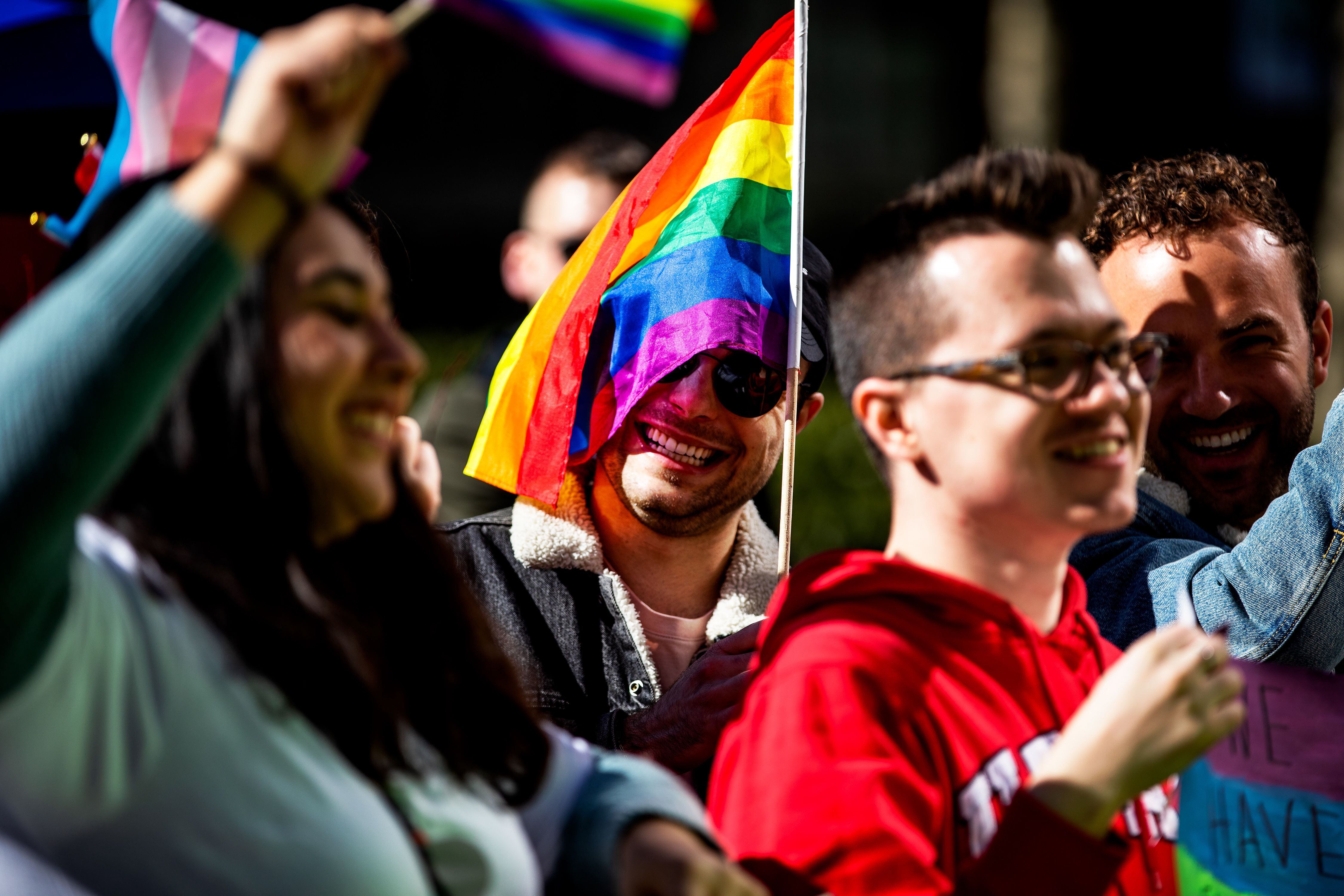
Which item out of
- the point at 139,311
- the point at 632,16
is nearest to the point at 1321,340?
the point at 632,16

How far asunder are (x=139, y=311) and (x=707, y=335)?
1696mm

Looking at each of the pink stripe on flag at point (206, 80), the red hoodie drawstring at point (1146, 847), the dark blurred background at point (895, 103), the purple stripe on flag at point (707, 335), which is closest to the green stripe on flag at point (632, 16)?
the pink stripe on flag at point (206, 80)

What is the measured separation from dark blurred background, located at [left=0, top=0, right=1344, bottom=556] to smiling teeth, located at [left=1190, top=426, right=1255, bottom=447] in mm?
6443

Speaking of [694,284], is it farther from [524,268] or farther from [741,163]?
[524,268]

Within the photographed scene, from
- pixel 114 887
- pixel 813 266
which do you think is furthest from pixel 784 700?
pixel 813 266

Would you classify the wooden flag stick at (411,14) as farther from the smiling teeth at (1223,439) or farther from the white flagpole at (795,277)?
the smiling teeth at (1223,439)

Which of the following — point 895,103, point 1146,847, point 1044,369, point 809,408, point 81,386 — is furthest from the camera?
point 895,103

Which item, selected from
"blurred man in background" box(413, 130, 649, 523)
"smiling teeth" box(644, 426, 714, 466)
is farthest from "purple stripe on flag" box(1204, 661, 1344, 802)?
"blurred man in background" box(413, 130, 649, 523)

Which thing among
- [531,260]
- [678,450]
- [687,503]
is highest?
[531,260]

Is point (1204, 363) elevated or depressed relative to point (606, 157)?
depressed

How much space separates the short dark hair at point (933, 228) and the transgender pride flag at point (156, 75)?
3.31ft

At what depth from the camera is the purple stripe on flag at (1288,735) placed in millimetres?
2299

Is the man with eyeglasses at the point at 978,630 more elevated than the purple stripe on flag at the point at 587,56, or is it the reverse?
the purple stripe on flag at the point at 587,56

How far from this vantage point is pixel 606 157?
532 centimetres
